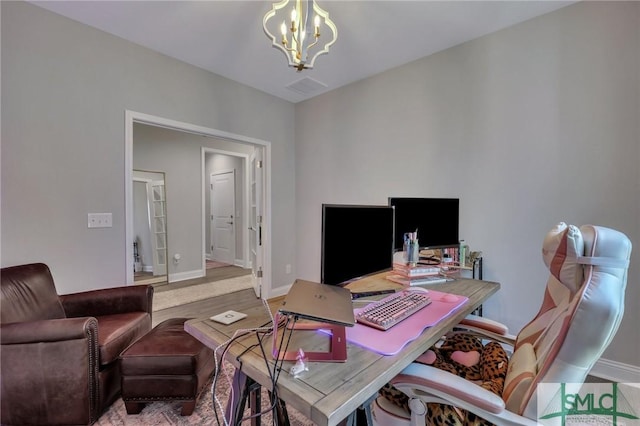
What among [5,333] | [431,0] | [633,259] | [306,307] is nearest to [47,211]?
[5,333]

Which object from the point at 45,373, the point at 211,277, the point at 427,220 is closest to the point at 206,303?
the point at 211,277

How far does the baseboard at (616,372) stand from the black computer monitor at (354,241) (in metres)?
1.82

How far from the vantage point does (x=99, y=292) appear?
6.81 feet

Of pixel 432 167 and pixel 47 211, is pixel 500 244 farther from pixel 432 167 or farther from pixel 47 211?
pixel 47 211

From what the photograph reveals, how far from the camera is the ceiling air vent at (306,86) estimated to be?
3.32 m

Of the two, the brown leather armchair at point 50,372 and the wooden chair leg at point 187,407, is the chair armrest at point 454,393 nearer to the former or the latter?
the wooden chair leg at point 187,407

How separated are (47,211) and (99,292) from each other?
73 centimetres

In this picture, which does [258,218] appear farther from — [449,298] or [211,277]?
[449,298]

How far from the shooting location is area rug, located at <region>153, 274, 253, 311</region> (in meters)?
3.55

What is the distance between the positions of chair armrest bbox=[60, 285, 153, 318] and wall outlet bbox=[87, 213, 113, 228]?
1.88 ft

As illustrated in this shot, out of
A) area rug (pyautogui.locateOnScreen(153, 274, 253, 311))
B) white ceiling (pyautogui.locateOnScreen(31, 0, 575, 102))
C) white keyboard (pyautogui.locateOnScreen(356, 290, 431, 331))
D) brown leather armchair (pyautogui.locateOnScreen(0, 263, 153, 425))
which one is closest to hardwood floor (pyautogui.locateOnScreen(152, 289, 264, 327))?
area rug (pyautogui.locateOnScreen(153, 274, 253, 311))

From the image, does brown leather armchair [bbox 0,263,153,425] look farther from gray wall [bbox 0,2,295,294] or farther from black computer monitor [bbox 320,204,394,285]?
black computer monitor [bbox 320,204,394,285]

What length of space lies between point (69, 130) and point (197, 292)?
2.50 metres

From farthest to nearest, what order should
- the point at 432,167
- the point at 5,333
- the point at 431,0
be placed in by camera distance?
the point at 432,167 → the point at 431,0 → the point at 5,333
